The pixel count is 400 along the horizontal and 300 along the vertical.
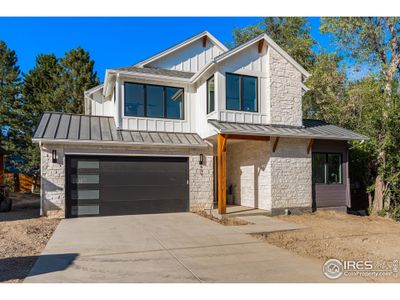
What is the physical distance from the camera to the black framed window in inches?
465

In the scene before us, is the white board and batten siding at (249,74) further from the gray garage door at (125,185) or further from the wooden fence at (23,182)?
the wooden fence at (23,182)

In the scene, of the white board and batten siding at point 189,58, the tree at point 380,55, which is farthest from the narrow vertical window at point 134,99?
the tree at point 380,55

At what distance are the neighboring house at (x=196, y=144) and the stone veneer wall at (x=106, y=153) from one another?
3 cm

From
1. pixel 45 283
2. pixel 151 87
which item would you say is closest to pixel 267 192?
pixel 151 87

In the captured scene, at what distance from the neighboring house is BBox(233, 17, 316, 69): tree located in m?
13.8

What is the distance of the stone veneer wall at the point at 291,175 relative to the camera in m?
10.8

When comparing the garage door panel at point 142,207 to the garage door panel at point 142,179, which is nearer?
the garage door panel at point 142,207

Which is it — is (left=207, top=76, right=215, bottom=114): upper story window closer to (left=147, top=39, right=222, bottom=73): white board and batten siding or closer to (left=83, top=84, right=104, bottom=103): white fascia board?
(left=147, top=39, right=222, bottom=73): white board and batten siding

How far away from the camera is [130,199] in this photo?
10672 millimetres

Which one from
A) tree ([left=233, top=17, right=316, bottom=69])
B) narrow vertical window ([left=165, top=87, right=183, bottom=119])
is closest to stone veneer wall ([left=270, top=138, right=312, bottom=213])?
narrow vertical window ([left=165, top=87, right=183, bottom=119])

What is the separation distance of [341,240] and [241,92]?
614 centimetres
